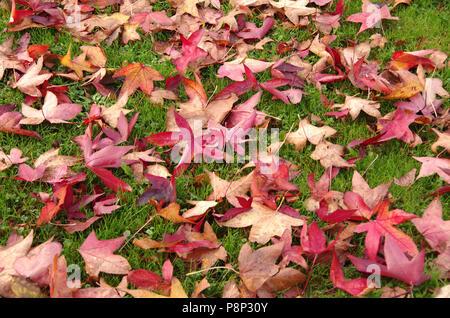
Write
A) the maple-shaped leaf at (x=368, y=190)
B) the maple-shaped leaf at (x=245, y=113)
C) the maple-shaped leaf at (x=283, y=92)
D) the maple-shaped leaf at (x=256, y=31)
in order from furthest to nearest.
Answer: the maple-shaped leaf at (x=256, y=31) → the maple-shaped leaf at (x=283, y=92) → the maple-shaped leaf at (x=245, y=113) → the maple-shaped leaf at (x=368, y=190)

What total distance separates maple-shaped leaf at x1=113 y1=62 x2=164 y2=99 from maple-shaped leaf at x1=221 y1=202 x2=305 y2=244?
950 millimetres

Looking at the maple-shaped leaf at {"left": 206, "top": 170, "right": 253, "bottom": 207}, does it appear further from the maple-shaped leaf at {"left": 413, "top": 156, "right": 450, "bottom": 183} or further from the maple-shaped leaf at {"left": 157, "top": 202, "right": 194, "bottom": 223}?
the maple-shaped leaf at {"left": 413, "top": 156, "right": 450, "bottom": 183}

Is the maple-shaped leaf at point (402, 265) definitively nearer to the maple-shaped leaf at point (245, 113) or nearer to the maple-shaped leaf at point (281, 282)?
the maple-shaped leaf at point (281, 282)

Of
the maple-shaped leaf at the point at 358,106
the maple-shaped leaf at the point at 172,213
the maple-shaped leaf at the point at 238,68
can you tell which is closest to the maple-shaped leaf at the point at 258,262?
the maple-shaped leaf at the point at 172,213

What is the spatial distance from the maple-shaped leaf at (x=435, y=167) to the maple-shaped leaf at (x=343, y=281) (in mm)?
643

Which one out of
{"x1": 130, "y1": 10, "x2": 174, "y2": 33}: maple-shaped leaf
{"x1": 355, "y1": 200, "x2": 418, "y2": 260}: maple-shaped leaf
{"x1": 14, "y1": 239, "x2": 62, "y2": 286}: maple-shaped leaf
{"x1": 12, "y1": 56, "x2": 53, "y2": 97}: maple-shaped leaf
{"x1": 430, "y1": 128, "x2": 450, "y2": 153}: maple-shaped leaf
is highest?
{"x1": 130, "y1": 10, "x2": 174, "y2": 33}: maple-shaped leaf

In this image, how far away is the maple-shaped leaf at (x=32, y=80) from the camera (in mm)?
2335

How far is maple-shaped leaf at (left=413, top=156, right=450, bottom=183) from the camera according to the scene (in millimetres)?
1980

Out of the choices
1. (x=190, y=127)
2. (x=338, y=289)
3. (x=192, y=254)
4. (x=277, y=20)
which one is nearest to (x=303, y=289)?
(x=338, y=289)

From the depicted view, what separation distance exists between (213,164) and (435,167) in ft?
3.36

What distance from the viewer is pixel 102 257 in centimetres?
167

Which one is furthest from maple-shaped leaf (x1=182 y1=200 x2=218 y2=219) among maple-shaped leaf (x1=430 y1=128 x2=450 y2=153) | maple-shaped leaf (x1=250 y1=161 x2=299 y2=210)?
maple-shaped leaf (x1=430 y1=128 x2=450 y2=153)

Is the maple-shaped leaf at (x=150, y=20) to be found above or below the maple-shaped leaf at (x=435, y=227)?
above
